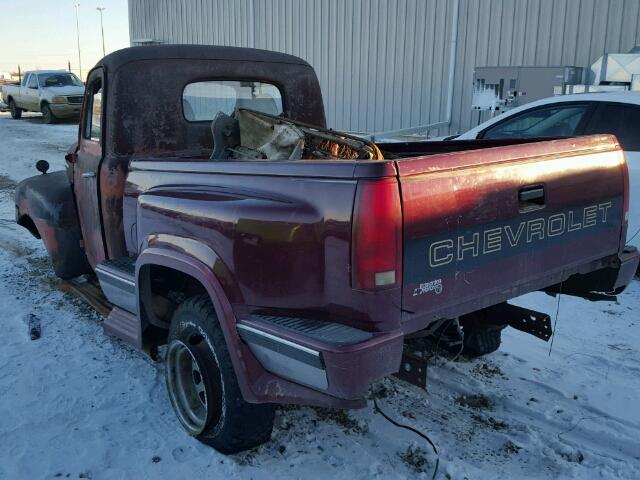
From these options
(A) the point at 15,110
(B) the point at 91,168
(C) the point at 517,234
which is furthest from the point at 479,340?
(A) the point at 15,110

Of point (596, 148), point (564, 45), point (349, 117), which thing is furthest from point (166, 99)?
point (349, 117)

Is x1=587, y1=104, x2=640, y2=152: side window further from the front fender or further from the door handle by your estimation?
the front fender

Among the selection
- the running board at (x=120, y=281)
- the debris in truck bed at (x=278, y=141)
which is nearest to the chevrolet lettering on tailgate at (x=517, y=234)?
the debris in truck bed at (x=278, y=141)

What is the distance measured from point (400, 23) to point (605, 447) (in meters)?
12.2

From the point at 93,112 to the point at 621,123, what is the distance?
4545 mm

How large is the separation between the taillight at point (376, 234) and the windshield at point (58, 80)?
21.8m

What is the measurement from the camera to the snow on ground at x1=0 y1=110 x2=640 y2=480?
9.65ft

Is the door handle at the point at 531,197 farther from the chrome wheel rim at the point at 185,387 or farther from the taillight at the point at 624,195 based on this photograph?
the chrome wheel rim at the point at 185,387

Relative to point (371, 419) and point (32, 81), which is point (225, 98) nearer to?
point (371, 419)

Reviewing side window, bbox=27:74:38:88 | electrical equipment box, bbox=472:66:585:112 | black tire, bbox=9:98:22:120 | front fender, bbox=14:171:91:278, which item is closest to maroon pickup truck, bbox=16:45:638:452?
front fender, bbox=14:171:91:278

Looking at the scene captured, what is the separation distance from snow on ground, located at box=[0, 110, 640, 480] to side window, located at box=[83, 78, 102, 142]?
149cm

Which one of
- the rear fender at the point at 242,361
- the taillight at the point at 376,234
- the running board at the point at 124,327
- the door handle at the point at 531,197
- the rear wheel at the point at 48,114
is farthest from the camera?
the rear wheel at the point at 48,114

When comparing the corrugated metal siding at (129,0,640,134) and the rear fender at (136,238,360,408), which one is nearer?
the rear fender at (136,238,360,408)

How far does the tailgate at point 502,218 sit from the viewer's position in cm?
237
